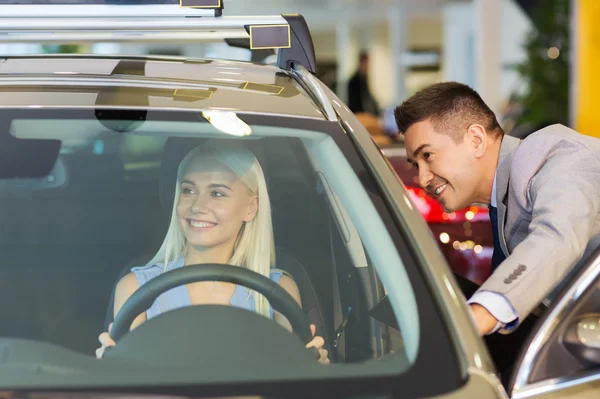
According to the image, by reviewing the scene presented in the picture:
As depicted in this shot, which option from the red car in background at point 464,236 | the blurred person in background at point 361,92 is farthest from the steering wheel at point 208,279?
the blurred person in background at point 361,92

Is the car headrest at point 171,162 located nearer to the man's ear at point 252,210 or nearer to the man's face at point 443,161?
the man's ear at point 252,210

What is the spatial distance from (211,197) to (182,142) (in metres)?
0.21

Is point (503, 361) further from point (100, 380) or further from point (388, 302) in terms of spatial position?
point (100, 380)

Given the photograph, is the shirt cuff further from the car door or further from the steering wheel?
the steering wheel

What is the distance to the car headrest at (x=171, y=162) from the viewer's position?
8.05 ft

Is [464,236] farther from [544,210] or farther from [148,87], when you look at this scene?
[148,87]

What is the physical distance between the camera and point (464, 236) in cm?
490

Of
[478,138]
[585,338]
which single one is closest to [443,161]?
[478,138]

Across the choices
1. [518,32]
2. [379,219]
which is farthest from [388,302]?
[518,32]

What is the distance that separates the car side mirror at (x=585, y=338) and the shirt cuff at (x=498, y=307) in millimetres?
175

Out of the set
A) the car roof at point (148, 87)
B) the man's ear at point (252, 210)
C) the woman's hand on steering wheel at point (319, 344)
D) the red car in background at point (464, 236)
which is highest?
the car roof at point (148, 87)

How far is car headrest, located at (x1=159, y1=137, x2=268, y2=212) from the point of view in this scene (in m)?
2.46

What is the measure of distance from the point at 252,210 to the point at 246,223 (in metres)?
0.04

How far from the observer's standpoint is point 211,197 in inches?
91.6
